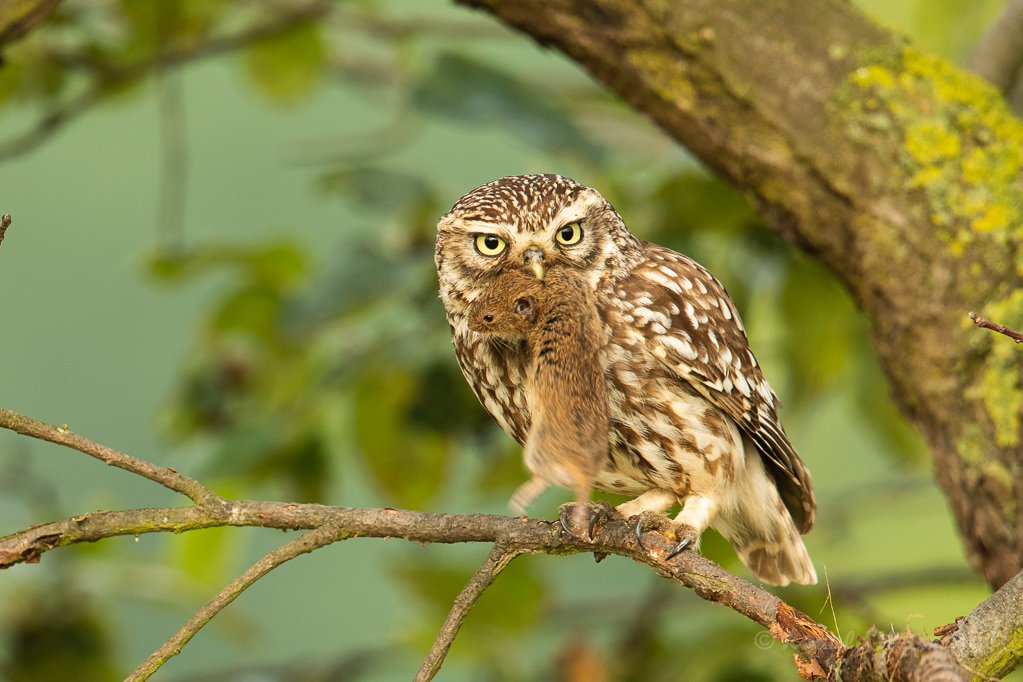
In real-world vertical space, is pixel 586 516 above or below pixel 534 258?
below

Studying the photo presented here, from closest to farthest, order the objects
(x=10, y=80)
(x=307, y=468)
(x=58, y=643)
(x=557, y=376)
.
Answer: (x=557, y=376)
(x=10, y=80)
(x=307, y=468)
(x=58, y=643)

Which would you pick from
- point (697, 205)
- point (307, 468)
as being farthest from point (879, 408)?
point (307, 468)

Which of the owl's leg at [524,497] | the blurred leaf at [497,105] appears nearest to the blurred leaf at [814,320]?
the blurred leaf at [497,105]

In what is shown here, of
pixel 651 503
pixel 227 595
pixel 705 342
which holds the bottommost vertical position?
pixel 227 595

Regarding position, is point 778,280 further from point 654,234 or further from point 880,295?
point 880,295

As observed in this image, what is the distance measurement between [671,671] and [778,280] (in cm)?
146

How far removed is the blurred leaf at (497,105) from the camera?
2.70 m

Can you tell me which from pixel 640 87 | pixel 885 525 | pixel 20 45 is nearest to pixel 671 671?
pixel 640 87

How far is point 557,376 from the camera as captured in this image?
60.6 inches

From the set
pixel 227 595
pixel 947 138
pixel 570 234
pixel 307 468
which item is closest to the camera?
pixel 227 595

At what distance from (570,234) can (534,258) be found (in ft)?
0.65

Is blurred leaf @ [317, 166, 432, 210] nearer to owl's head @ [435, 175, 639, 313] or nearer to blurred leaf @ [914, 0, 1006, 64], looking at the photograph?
owl's head @ [435, 175, 639, 313]

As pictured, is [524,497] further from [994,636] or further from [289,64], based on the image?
[289,64]

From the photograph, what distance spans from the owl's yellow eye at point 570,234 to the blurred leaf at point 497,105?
663 millimetres
